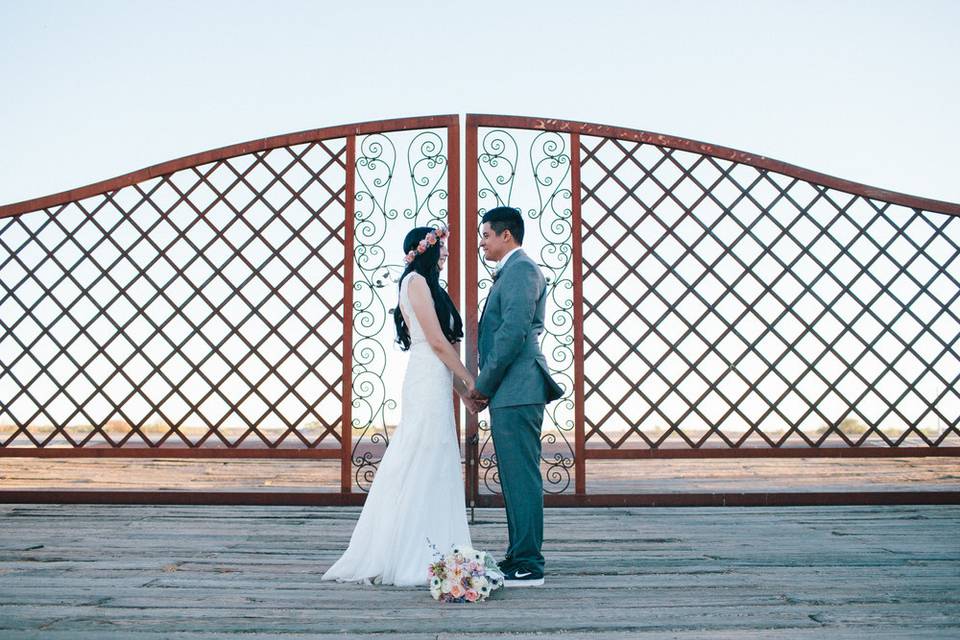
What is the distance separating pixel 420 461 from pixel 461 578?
0.53 m

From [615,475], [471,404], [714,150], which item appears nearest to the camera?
[471,404]

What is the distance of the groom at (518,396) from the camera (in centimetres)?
250

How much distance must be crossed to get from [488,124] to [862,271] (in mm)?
2105

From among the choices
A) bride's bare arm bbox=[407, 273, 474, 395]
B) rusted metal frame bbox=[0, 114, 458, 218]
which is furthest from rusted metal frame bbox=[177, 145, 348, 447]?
bride's bare arm bbox=[407, 273, 474, 395]

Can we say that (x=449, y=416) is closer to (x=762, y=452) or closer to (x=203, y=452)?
(x=203, y=452)

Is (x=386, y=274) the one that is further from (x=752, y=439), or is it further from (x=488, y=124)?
(x=752, y=439)

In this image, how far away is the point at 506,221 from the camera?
264cm

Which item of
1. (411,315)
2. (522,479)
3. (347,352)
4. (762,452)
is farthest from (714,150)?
(522,479)

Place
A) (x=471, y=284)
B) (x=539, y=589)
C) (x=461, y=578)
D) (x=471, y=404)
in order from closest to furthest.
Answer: (x=461, y=578) < (x=539, y=589) < (x=471, y=404) < (x=471, y=284)

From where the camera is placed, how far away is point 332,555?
3027 mm

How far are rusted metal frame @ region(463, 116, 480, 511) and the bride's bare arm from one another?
1379 mm

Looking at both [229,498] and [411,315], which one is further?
[229,498]

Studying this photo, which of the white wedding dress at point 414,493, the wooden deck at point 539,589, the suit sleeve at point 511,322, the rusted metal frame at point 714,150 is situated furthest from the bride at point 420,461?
the rusted metal frame at point 714,150

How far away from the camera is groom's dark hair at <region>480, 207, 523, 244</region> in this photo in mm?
2637
